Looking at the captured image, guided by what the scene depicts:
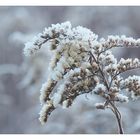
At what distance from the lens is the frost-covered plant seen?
5.94 feet

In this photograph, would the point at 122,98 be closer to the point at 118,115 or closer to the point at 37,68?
the point at 118,115

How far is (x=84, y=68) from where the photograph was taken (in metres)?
1.82

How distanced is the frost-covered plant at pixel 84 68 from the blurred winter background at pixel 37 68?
29 mm

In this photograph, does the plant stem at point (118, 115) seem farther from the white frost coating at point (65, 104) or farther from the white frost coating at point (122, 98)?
the white frost coating at point (65, 104)

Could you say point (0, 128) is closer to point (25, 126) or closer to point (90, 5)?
point (25, 126)

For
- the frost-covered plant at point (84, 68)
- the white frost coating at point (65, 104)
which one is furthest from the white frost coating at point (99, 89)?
the white frost coating at point (65, 104)

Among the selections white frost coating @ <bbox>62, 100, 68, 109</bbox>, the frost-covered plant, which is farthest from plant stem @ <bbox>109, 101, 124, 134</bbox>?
white frost coating @ <bbox>62, 100, 68, 109</bbox>

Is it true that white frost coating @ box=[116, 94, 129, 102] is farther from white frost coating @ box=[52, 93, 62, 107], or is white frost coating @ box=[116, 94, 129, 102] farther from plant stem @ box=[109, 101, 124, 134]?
white frost coating @ box=[52, 93, 62, 107]

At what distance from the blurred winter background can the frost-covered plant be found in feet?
0.10

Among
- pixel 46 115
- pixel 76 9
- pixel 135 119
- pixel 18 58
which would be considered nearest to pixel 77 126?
pixel 46 115

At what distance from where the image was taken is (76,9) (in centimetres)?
185

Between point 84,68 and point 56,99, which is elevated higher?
point 84,68

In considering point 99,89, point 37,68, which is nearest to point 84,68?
point 99,89

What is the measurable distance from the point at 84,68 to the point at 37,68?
22 centimetres
